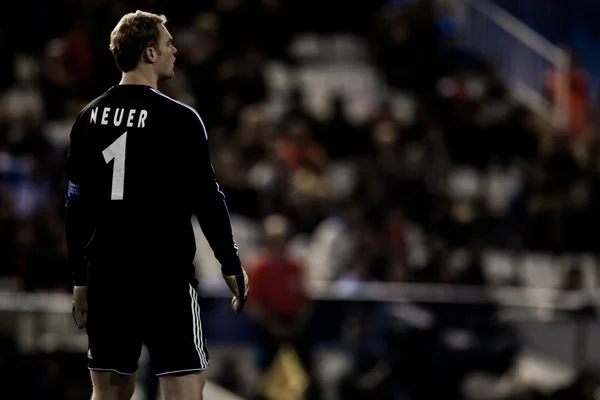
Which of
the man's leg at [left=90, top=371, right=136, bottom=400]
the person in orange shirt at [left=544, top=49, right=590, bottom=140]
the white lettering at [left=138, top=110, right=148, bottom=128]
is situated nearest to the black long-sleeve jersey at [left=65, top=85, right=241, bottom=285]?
the white lettering at [left=138, top=110, right=148, bottom=128]

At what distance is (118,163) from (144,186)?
13 cm

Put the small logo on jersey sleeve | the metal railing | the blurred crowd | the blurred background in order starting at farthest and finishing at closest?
the metal railing
the blurred crowd
the blurred background
the small logo on jersey sleeve

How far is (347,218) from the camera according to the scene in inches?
451

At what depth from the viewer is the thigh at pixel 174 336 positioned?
4.80 meters

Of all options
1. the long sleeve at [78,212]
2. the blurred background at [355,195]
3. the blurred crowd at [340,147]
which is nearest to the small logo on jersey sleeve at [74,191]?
the long sleeve at [78,212]

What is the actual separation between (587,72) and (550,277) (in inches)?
266

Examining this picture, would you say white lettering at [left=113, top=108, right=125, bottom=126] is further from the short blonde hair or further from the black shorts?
the black shorts

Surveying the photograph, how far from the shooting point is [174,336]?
4.83 metres

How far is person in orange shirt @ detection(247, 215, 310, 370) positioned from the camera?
9.89m

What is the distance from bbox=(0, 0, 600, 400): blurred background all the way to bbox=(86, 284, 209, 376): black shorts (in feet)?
12.2

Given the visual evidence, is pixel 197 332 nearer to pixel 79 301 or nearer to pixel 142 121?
pixel 79 301

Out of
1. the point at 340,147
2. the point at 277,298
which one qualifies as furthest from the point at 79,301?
the point at 340,147

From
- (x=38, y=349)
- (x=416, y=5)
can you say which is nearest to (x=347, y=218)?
(x=38, y=349)

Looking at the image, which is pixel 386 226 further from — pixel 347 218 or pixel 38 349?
pixel 38 349
